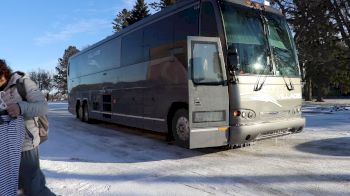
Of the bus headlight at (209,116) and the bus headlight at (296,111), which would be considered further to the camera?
the bus headlight at (296,111)

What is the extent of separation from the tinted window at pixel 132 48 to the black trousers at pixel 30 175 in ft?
24.0

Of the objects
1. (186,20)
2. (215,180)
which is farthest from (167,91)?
(215,180)

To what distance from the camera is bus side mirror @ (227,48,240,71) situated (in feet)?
25.1

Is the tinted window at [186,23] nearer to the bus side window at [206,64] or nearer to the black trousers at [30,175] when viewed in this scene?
the bus side window at [206,64]

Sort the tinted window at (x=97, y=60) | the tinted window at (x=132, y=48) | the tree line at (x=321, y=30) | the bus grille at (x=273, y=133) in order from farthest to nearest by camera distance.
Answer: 1. the tree line at (x=321, y=30)
2. the tinted window at (x=97, y=60)
3. the tinted window at (x=132, y=48)
4. the bus grille at (x=273, y=133)

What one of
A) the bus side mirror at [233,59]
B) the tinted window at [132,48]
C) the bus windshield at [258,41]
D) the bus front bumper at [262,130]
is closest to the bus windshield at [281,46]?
the bus windshield at [258,41]

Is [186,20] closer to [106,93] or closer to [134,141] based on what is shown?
[134,141]

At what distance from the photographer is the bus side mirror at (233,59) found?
7645mm

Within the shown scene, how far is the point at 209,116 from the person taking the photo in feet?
24.9

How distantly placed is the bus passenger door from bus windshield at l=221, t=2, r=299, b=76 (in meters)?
0.43

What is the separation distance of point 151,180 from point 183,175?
58cm

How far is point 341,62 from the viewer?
85.9 feet

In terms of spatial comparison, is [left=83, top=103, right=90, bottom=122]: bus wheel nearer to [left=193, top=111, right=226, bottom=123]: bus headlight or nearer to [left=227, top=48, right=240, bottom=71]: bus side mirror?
[left=193, top=111, right=226, bottom=123]: bus headlight

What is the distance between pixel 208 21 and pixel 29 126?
527 centimetres
